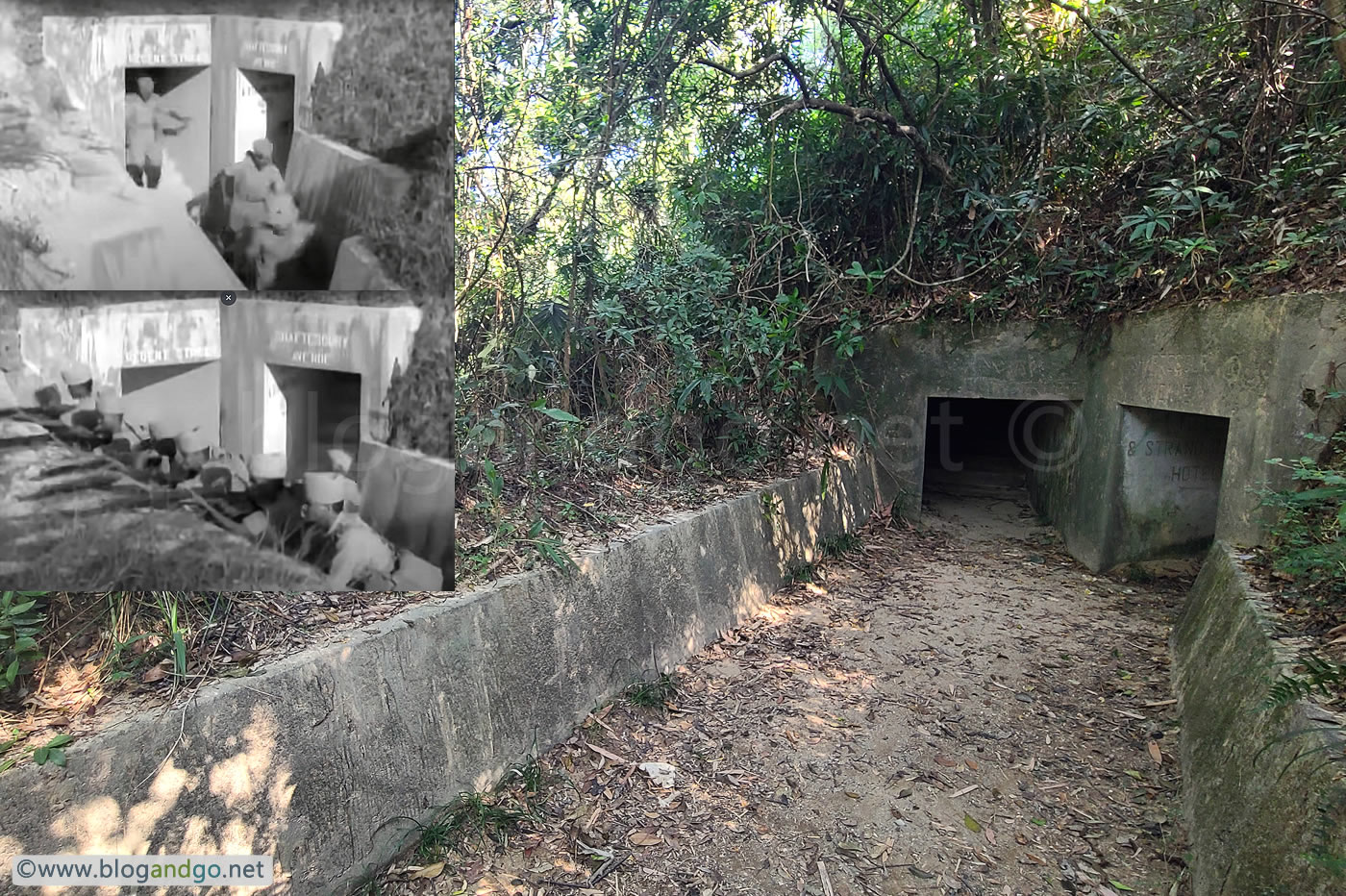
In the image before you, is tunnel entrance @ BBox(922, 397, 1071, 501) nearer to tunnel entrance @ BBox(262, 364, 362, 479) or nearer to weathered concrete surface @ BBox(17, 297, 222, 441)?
tunnel entrance @ BBox(262, 364, 362, 479)

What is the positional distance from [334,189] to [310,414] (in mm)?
618

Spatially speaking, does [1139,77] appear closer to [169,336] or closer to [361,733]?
[169,336]

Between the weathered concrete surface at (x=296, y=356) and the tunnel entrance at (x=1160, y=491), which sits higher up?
the weathered concrete surface at (x=296, y=356)

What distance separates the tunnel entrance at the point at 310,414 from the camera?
1.83 m

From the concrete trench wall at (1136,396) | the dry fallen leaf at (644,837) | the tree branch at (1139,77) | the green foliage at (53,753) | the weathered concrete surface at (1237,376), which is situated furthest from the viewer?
the tree branch at (1139,77)

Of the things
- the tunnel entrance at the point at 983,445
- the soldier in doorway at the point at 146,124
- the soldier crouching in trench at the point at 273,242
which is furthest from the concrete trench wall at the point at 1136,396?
the soldier in doorway at the point at 146,124

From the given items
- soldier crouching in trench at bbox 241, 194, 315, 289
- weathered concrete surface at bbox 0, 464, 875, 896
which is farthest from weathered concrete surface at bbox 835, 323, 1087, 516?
soldier crouching in trench at bbox 241, 194, 315, 289

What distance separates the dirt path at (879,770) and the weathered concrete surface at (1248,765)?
21 cm

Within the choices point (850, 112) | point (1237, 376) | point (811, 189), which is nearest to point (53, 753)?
point (1237, 376)

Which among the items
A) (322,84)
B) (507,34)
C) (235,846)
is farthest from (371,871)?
(507,34)

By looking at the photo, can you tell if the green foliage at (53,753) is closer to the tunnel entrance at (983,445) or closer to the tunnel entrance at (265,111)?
the tunnel entrance at (265,111)

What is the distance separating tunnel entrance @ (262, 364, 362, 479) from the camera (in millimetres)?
1825

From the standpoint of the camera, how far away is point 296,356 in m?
1.84

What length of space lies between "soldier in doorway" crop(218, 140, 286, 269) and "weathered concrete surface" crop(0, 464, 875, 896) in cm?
127
